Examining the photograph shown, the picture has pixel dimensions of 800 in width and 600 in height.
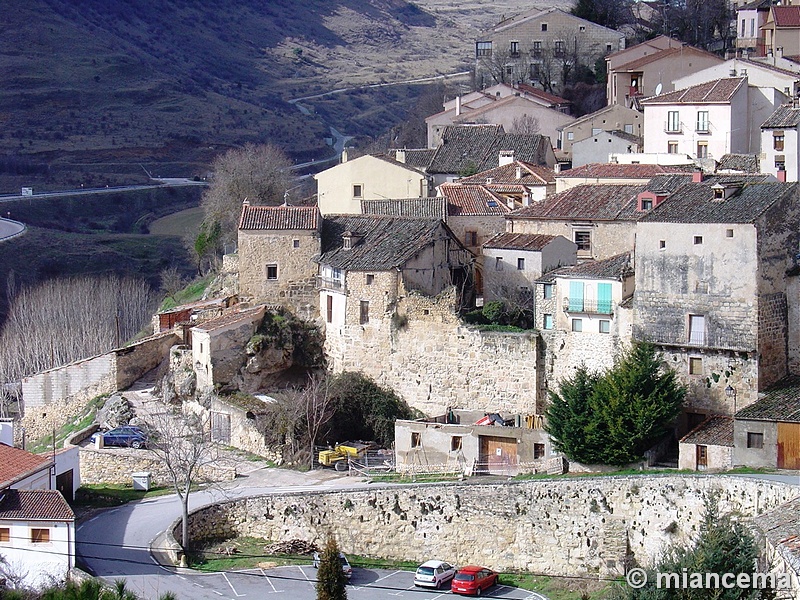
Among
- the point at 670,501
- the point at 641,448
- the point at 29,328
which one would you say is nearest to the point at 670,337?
the point at 641,448

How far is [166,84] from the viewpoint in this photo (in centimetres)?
14862

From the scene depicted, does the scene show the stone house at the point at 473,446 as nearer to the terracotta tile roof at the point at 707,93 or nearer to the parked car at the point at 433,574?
the parked car at the point at 433,574

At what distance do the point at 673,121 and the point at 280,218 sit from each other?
18.9 m

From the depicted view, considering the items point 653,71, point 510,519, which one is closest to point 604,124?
point 653,71

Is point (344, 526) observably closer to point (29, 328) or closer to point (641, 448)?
point (641, 448)

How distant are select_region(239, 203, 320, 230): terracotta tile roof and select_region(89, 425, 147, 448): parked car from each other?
8.18m

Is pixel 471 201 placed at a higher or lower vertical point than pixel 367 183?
lower

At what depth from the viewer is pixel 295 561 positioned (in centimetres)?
4034

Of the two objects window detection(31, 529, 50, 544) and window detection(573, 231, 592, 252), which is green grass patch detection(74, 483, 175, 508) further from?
window detection(573, 231, 592, 252)

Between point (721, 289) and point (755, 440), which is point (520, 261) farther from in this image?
point (755, 440)

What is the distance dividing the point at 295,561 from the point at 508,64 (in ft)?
165

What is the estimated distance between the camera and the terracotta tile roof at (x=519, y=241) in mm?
48750

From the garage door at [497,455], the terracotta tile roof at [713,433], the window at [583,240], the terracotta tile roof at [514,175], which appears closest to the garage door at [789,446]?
the terracotta tile roof at [713,433]

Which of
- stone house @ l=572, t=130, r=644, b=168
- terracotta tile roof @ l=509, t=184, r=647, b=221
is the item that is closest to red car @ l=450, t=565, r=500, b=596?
terracotta tile roof @ l=509, t=184, r=647, b=221
